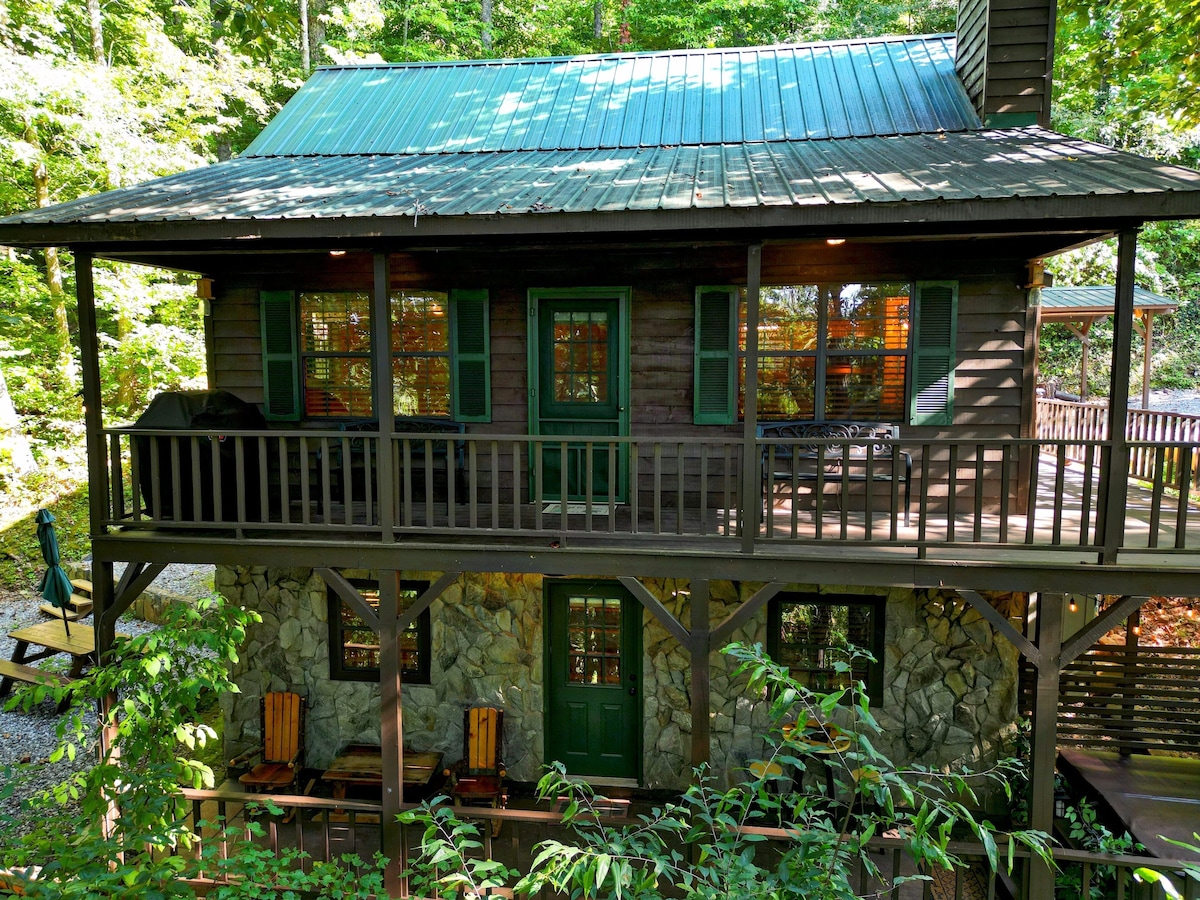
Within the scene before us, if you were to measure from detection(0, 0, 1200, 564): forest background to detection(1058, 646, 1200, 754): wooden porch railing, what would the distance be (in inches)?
286

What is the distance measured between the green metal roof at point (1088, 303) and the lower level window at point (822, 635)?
7.70m

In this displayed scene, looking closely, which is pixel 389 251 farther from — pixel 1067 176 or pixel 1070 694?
pixel 1070 694

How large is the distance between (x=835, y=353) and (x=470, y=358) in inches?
144

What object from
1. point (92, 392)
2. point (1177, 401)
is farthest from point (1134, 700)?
point (1177, 401)

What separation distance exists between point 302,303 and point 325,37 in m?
16.6

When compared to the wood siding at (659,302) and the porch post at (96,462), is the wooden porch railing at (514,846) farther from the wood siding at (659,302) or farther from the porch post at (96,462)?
the wood siding at (659,302)

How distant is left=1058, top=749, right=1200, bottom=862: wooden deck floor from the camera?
572 cm

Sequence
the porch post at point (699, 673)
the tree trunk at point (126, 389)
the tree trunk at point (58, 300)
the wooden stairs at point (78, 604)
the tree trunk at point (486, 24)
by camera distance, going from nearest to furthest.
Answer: the porch post at point (699, 673), the wooden stairs at point (78, 604), the tree trunk at point (58, 300), the tree trunk at point (126, 389), the tree trunk at point (486, 24)

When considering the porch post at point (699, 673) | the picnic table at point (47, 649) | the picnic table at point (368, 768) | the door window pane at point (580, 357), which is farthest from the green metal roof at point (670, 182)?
the picnic table at point (47, 649)

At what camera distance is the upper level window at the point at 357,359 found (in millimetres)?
7824

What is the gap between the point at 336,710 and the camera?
7.64 metres

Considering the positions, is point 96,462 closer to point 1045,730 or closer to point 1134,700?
point 1045,730

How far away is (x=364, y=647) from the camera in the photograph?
305 inches

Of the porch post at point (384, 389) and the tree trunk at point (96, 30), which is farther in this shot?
the tree trunk at point (96, 30)
